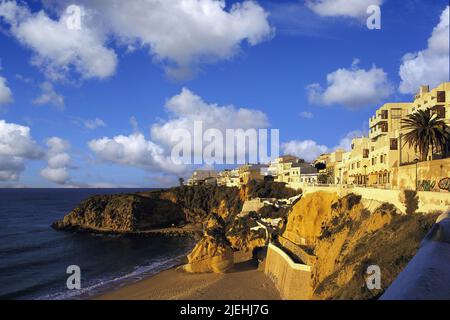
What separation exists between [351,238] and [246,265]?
17.4 meters

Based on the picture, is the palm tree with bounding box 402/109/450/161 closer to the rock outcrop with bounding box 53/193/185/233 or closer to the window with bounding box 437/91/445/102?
the window with bounding box 437/91/445/102

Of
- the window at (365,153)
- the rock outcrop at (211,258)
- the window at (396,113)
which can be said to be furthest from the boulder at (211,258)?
the window at (396,113)

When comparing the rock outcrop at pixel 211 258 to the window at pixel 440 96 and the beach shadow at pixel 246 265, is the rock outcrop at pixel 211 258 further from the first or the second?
the window at pixel 440 96

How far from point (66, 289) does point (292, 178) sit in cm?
6084

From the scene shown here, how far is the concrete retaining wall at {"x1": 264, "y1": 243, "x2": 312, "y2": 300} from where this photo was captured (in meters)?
28.4

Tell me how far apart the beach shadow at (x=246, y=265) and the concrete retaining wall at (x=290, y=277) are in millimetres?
5571

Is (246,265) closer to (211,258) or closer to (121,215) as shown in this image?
(211,258)

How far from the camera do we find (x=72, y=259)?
165ft

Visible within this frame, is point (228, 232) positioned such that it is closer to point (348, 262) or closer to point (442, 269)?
point (348, 262)

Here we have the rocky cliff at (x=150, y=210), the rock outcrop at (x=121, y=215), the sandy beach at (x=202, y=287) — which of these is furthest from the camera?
the rocky cliff at (x=150, y=210)

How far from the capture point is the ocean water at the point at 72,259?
36.9 metres

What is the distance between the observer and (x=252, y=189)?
83.1 m

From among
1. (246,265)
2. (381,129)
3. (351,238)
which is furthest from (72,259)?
(381,129)
